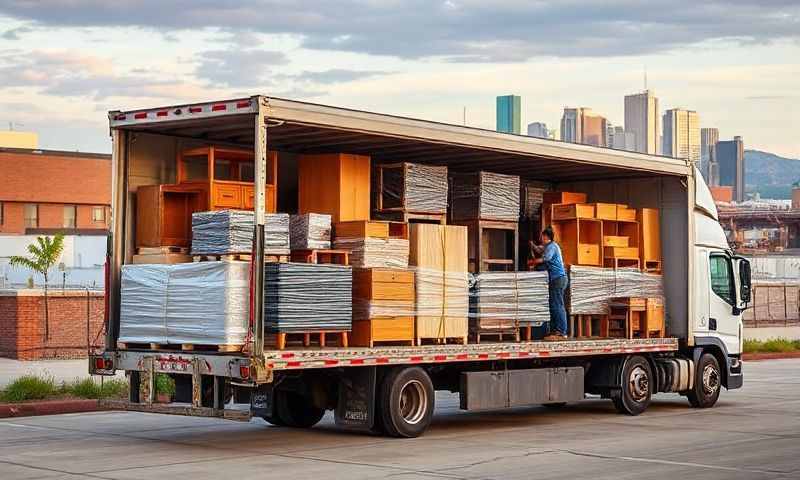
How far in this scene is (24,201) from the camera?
76562 millimetres

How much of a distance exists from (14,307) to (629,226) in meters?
15.1

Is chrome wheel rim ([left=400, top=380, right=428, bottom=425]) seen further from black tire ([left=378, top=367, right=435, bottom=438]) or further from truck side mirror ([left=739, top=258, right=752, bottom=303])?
truck side mirror ([left=739, top=258, right=752, bottom=303])

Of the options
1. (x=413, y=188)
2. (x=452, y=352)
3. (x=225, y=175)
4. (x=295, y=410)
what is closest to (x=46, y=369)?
(x=295, y=410)

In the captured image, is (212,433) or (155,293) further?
(212,433)

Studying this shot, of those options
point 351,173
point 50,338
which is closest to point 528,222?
point 351,173

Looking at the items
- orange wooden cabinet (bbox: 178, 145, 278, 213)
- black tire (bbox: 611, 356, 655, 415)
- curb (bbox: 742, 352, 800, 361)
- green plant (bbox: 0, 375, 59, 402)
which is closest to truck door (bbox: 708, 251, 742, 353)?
black tire (bbox: 611, 356, 655, 415)

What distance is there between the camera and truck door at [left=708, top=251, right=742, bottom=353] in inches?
801

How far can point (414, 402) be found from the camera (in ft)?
50.6

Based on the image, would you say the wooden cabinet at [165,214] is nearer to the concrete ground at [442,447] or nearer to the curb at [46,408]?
the concrete ground at [442,447]

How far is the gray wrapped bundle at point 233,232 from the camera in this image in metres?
13.5

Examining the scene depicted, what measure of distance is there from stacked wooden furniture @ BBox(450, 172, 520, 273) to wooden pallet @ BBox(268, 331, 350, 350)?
3203mm

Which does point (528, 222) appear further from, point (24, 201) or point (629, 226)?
point (24, 201)

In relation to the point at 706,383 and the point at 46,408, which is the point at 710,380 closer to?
the point at 706,383

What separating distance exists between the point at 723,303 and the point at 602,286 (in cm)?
276
